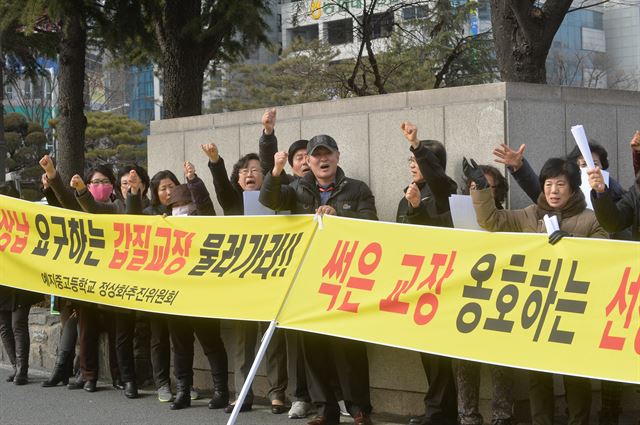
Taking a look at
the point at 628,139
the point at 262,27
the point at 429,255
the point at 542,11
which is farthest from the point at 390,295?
the point at 262,27

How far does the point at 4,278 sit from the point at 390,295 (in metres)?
4.15

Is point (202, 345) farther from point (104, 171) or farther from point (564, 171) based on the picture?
point (564, 171)

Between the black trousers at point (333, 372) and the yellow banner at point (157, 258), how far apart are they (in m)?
0.53

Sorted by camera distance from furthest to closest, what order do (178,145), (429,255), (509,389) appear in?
(178,145), (509,389), (429,255)

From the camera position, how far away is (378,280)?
6.46 meters

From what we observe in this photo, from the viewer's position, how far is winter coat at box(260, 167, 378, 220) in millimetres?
7246

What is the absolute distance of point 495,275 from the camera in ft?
19.6

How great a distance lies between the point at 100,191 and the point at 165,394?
6.21 ft

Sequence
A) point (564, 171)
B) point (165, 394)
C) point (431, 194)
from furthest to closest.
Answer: point (165, 394)
point (431, 194)
point (564, 171)

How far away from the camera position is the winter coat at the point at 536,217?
6191 millimetres

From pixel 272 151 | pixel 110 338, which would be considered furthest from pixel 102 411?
pixel 272 151

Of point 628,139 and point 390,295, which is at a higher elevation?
point 628,139

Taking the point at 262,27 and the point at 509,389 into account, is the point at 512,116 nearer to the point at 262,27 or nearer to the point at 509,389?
the point at 509,389

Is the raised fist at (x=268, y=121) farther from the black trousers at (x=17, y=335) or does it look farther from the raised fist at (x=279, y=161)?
the black trousers at (x=17, y=335)
